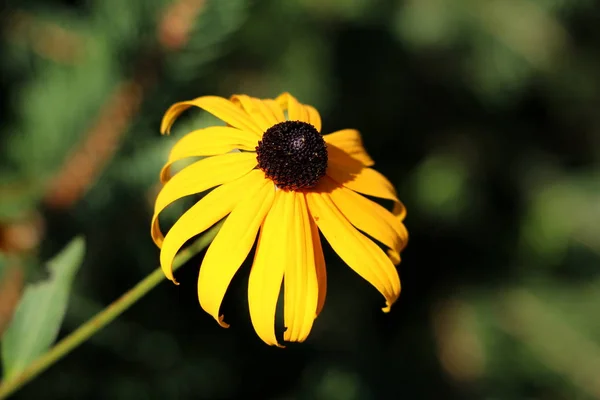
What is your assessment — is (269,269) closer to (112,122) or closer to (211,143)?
A: (211,143)

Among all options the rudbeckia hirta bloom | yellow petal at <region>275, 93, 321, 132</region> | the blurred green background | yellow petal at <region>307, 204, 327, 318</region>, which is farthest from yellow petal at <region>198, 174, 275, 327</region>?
the blurred green background

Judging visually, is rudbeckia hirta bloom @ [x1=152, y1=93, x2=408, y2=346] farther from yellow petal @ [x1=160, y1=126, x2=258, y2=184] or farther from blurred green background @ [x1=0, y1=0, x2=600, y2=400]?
blurred green background @ [x1=0, y1=0, x2=600, y2=400]

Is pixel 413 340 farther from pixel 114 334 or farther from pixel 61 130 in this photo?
pixel 61 130

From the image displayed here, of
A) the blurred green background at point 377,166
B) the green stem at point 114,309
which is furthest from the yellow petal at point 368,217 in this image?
the blurred green background at point 377,166

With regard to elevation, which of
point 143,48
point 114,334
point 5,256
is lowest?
point 114,334

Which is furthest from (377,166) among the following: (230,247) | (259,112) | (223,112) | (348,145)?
(230,247)

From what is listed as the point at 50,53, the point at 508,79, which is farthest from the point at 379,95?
the point at 50,53

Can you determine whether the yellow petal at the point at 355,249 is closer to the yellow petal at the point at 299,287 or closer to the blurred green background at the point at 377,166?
the yellow petal at the point at 299,287
